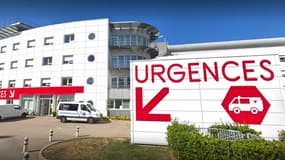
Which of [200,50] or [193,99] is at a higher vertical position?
[200,50]

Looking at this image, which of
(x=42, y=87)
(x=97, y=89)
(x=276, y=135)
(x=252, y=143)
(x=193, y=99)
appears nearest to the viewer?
(x=252, y=143)

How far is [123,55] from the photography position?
2373cm

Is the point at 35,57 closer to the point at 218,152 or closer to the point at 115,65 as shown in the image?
the point at 115,65

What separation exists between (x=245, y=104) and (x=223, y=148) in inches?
136

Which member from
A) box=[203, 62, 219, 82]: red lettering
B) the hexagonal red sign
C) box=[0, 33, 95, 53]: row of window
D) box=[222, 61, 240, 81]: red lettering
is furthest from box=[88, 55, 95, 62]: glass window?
the hexagonal red sign

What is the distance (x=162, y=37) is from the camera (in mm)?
26219

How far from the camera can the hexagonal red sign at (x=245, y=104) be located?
7152mm

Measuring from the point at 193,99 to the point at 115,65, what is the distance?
1716 cm

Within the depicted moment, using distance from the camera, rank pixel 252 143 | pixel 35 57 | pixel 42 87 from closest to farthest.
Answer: pixel 252 143 → pixel 42 87 → pixel 35 57

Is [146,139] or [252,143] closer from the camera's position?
[252,143]

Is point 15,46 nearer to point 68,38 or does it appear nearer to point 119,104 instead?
point 68,38

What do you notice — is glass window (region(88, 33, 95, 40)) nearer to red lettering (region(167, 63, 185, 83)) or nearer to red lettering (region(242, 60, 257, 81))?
red lettering (region(167, 63, 185, 83))

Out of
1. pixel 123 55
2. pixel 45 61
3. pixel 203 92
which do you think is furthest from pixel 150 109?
pixel 45 61

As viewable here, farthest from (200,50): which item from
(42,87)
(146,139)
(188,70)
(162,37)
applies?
(42,87)
